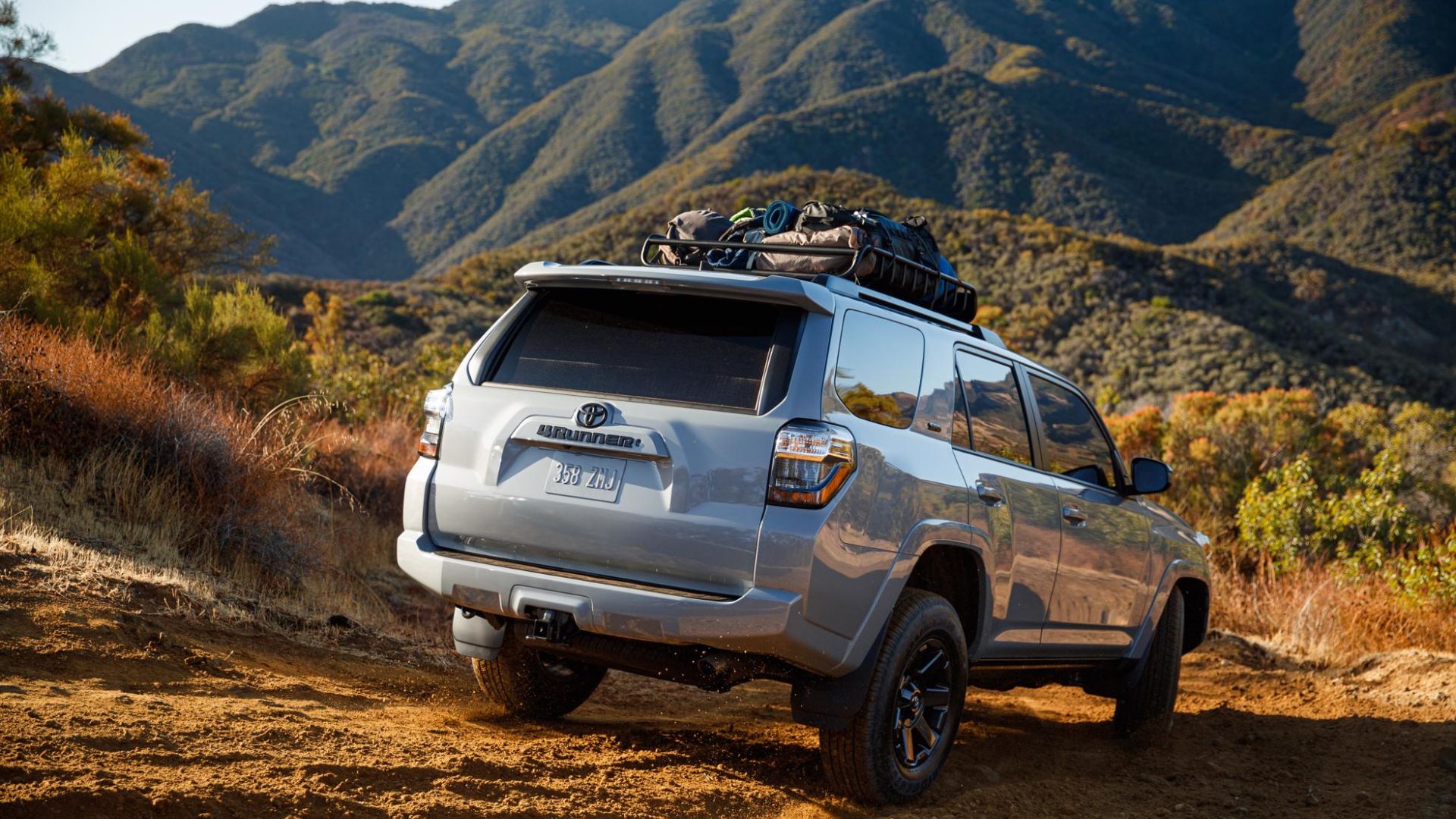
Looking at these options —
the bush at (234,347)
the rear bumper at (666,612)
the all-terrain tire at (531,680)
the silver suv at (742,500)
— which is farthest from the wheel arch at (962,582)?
the bush at (234,347)

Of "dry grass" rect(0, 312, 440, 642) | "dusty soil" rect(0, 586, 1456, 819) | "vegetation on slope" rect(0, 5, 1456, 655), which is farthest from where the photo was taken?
"vegetation on slope" rect(0, 5, 1456, 655)

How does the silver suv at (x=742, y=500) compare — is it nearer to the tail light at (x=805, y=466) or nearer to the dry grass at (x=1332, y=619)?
the tail light at (x=805, y=466)

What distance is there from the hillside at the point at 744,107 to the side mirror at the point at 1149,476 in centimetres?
6502

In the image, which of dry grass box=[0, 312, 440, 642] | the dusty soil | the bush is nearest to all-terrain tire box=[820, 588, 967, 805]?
the dusty soil

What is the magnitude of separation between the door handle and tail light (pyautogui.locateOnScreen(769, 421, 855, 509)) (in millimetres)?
1078

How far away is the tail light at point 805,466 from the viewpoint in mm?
3902

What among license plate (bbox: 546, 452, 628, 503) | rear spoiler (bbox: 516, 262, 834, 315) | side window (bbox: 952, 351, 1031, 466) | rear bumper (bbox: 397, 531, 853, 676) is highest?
rear spoiler (bbox: 516, 262, 834, 315)

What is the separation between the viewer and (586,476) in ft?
13.5

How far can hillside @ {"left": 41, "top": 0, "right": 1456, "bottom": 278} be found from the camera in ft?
267

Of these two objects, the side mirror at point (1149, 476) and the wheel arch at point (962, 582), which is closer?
the wheel arch at point (962, 582)

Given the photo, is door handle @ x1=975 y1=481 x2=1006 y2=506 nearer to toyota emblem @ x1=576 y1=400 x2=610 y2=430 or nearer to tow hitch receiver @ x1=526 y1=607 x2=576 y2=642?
toyota emblem @ x1=576 y1=400 x2=610 y2=430

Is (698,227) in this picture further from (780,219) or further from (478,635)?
(478,635)

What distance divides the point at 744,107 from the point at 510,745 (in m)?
110

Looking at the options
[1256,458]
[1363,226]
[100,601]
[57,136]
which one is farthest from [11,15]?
[1363,226]
